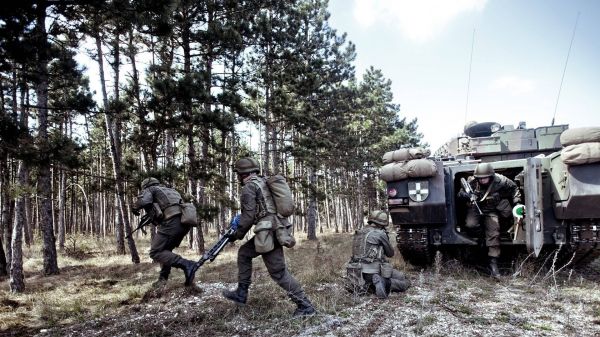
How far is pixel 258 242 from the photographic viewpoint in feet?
15.0

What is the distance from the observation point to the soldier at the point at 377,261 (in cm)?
561

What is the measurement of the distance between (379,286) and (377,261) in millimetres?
333

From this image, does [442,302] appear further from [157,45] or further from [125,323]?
[157,45]

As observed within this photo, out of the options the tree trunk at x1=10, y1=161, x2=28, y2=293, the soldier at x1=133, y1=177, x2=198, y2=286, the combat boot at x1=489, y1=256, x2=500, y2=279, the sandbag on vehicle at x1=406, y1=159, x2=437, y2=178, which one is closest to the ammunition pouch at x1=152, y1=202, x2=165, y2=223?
the soldier at x1=133, y1=177, x2=198, y2=286

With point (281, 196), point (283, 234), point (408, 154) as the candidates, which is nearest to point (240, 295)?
point (283, 234)

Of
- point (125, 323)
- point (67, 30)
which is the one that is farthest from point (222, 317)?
point (67, 30)

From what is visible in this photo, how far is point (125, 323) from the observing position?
470cm

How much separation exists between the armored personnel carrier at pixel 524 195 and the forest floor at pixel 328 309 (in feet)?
1.86

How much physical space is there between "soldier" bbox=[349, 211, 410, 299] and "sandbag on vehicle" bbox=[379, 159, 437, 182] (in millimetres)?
1376

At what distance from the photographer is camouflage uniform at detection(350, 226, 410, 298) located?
563cm

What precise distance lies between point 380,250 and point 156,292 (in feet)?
11.0

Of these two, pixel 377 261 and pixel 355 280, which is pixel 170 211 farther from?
pixel 377 261

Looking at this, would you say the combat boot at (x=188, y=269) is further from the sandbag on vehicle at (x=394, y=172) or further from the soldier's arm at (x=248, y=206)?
the sandbag on vehicle at (x=394, y=172)

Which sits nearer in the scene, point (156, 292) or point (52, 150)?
point (52, 150)
